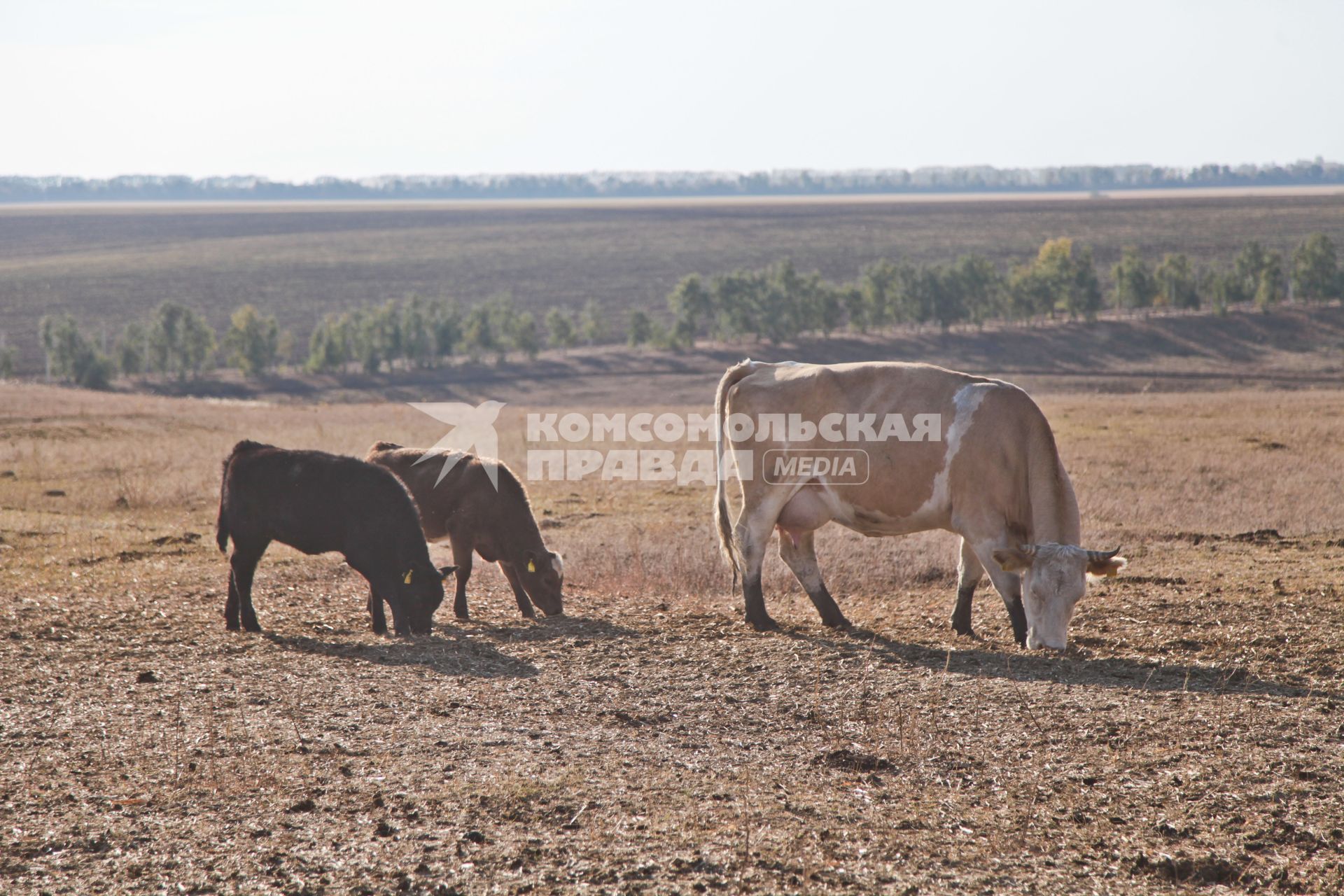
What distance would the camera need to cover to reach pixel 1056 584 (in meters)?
9.24

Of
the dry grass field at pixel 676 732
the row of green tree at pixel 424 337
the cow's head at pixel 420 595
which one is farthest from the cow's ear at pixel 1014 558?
the row of green tree at pixel 424 337

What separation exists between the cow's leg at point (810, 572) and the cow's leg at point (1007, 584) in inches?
56.8

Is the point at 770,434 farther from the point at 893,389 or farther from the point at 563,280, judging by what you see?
the point at 563,280

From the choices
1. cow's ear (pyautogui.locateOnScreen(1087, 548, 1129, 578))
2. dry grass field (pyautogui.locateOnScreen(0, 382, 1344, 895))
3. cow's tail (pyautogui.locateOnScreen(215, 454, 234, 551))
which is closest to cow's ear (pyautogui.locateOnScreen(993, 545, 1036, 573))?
cow's ear (pyautogui.locateOnScreen(1087, 548, 1129, 578))

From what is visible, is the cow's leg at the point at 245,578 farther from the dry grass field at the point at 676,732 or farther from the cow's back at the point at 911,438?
the cow's back at the point at 911,438

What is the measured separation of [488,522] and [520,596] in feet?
2.98

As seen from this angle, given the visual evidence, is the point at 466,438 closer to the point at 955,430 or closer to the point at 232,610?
the point at 232,610

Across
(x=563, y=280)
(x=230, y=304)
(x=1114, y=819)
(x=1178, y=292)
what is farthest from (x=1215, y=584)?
(x=563, y=280)

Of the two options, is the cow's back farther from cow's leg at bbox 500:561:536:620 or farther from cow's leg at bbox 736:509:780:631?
cow's leg at bbox 500:561:536:620

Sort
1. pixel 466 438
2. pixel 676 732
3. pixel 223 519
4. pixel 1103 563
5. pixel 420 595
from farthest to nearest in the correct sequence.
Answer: pixel 466 438
pixel 223 519
pixel 420 595
pixel 1103 563
pixel 676 732

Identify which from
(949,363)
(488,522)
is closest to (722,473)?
(488,522)

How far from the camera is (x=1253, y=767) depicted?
6359 millimetres

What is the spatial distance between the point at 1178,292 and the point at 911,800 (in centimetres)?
9855

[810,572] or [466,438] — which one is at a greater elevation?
[810,572]
